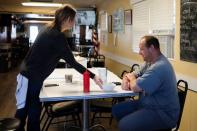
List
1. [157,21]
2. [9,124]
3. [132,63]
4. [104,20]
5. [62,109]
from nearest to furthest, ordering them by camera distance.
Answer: [9,124] < [62,109] < [157,21] < [132,63] < [104,20]

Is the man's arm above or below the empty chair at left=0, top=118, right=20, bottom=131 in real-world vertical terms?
above

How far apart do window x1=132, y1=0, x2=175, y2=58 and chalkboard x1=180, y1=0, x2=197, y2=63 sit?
303mm

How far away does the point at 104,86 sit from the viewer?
2.78 meters

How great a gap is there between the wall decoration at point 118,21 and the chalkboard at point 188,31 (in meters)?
3.05

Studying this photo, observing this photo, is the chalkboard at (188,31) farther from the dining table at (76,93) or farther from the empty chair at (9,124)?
the empty chair at (9,124)

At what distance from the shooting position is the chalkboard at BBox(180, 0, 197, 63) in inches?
125

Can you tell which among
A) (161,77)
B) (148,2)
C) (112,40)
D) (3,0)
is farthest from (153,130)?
(3,0)

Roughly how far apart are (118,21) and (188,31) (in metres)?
3.62

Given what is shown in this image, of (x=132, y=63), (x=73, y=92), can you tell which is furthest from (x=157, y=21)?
(x=73, y=92)

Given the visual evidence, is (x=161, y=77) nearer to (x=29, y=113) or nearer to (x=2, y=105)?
(x=29, y=113)

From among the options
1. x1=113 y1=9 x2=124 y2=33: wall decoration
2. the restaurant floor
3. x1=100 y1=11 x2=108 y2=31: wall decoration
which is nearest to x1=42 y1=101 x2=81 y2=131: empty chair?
the restaurant floor

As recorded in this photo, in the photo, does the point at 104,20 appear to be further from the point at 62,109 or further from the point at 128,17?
the point at 62,109

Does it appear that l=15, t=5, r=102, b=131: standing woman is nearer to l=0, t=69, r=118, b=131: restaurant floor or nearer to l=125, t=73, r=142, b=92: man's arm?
l=125, t=73, r=142, b=92: man's arm

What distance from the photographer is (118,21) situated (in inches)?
269
